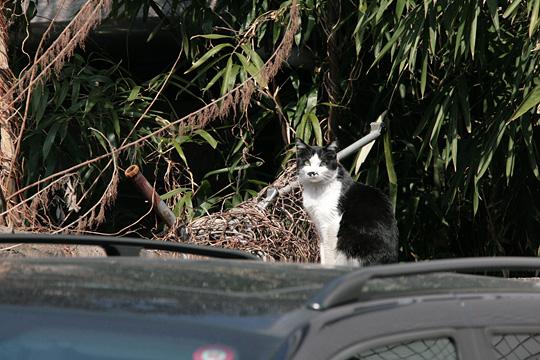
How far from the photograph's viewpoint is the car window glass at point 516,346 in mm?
1778

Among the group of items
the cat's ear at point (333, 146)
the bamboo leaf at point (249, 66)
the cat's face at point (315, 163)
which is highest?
the bamboo leaf at point (249, 66)

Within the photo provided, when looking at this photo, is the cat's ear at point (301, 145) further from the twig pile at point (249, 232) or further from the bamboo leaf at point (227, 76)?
the twig pile at point (249, 232)

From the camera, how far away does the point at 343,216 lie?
6867mm

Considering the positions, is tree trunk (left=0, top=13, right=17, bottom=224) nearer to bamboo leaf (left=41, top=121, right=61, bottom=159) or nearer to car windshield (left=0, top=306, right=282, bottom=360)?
bamboo leaf (left=41, top=121, right=61, bottom=159)

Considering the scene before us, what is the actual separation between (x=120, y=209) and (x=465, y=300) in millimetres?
6539

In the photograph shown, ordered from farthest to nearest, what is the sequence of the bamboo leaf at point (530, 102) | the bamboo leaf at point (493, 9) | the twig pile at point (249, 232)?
the bamboo leaf at point (493, 9) → the bamboo leaf at point (530, 102) → the twig pile at point (249, 232)

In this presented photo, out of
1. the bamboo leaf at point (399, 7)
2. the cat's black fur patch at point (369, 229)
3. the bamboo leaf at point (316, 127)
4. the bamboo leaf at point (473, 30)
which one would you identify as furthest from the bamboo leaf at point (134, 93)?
the bamboo leaf at point (473, 30)

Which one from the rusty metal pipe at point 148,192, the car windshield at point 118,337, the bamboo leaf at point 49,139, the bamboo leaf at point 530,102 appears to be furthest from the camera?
the bamboo leaf at point 49,139

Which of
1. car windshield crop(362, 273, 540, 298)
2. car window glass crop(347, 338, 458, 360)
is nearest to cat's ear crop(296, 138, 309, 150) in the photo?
car windshield crop(362, 273, 540, 298)

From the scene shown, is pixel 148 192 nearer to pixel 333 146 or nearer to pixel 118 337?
pixel 333 146

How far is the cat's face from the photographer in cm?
667

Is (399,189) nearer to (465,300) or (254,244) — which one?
(254,244)

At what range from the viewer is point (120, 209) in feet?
26.7

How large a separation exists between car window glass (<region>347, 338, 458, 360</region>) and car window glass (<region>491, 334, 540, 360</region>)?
0.33ft
